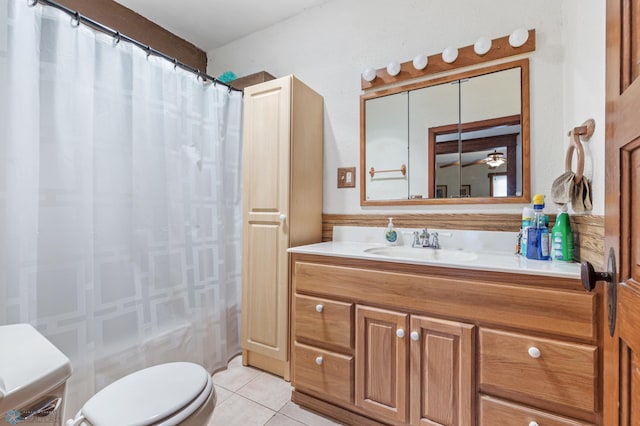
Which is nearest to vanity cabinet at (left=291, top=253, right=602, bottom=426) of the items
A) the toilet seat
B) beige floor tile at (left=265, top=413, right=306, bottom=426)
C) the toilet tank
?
beige floor tile at (left=265, top=413, right=306, bottom=426)

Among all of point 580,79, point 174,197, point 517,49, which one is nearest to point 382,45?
point 517,49

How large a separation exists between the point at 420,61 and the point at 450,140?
49 centimetres

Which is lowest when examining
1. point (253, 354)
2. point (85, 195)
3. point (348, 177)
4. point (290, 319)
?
point (253, 354)

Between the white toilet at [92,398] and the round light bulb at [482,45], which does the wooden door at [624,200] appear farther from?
the white toilet at [92,398]

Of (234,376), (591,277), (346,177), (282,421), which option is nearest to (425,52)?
(346,177)

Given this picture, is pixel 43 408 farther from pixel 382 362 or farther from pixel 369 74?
pixel 369 74

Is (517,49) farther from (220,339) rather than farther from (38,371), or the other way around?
(220,339)

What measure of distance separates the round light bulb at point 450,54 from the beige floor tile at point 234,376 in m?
2.20

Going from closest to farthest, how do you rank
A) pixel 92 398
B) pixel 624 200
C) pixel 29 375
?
pixel 624 200
pixel 29 375
pixel 92 398

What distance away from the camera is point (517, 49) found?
1.46m

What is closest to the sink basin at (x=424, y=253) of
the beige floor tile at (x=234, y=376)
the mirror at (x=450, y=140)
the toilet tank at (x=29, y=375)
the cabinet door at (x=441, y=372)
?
the mirror at (x=450, y=140)

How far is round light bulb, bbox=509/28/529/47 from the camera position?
1.43 metres

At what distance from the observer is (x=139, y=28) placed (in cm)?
212

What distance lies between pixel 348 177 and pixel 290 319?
3.18 ft
